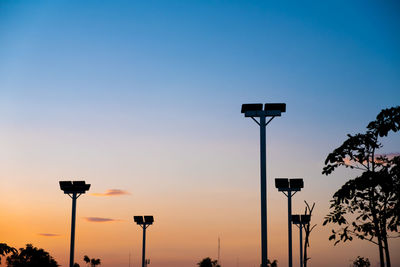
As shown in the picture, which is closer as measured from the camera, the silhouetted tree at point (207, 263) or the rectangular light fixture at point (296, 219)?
the rectangular light fixture at point (296, 219)

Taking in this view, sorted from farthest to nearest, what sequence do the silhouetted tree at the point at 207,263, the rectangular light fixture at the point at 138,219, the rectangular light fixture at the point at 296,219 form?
the silhouetted tree at the point at 207,263, the rectangular light fixture at the point at 138,219, the rectangular light fixture at the point at 296,219

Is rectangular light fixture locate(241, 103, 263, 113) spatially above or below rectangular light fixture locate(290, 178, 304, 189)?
above

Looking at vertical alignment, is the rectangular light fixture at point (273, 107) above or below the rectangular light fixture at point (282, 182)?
above

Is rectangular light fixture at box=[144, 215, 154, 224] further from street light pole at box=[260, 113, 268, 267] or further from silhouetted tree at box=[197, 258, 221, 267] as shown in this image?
silhouetted tree at box=[197, 258, 221, 267]

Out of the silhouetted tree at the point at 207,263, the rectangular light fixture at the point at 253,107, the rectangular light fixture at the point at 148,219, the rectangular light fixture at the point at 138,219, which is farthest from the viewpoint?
the silhouetted tree at the point at 207,263

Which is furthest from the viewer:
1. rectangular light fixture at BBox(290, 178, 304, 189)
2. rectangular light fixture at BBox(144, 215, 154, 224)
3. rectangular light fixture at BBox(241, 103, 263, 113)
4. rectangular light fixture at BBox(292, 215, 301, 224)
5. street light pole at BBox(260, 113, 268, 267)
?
rectangular light fixture at BBox(144, 215, 154, 224)

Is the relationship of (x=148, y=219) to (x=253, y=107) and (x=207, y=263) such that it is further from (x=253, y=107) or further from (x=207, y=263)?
(x=207, y=263)

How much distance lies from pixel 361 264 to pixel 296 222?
2963cm

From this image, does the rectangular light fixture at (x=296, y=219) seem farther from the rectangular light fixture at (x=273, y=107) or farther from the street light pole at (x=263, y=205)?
the street light pole at (x=263, y=205)

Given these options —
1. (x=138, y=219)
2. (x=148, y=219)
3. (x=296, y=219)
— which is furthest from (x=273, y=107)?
(x=138, y=219)

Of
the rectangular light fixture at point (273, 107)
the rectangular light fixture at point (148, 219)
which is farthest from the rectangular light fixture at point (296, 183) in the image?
the rectangular light fixture at point (148, 219)

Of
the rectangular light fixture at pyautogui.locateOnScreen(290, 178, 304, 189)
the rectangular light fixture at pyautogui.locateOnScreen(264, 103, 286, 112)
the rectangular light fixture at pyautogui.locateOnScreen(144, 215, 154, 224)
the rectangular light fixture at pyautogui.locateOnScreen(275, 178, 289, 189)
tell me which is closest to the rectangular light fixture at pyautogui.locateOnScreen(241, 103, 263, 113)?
the rectangular light fixture at pyautogui.locateOnScreen(264, 103, 286, 112)

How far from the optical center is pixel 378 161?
22047mm

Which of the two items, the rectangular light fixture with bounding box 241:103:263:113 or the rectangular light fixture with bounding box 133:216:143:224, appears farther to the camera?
the rectangular light fixture with bounding box 133:216:143:224
